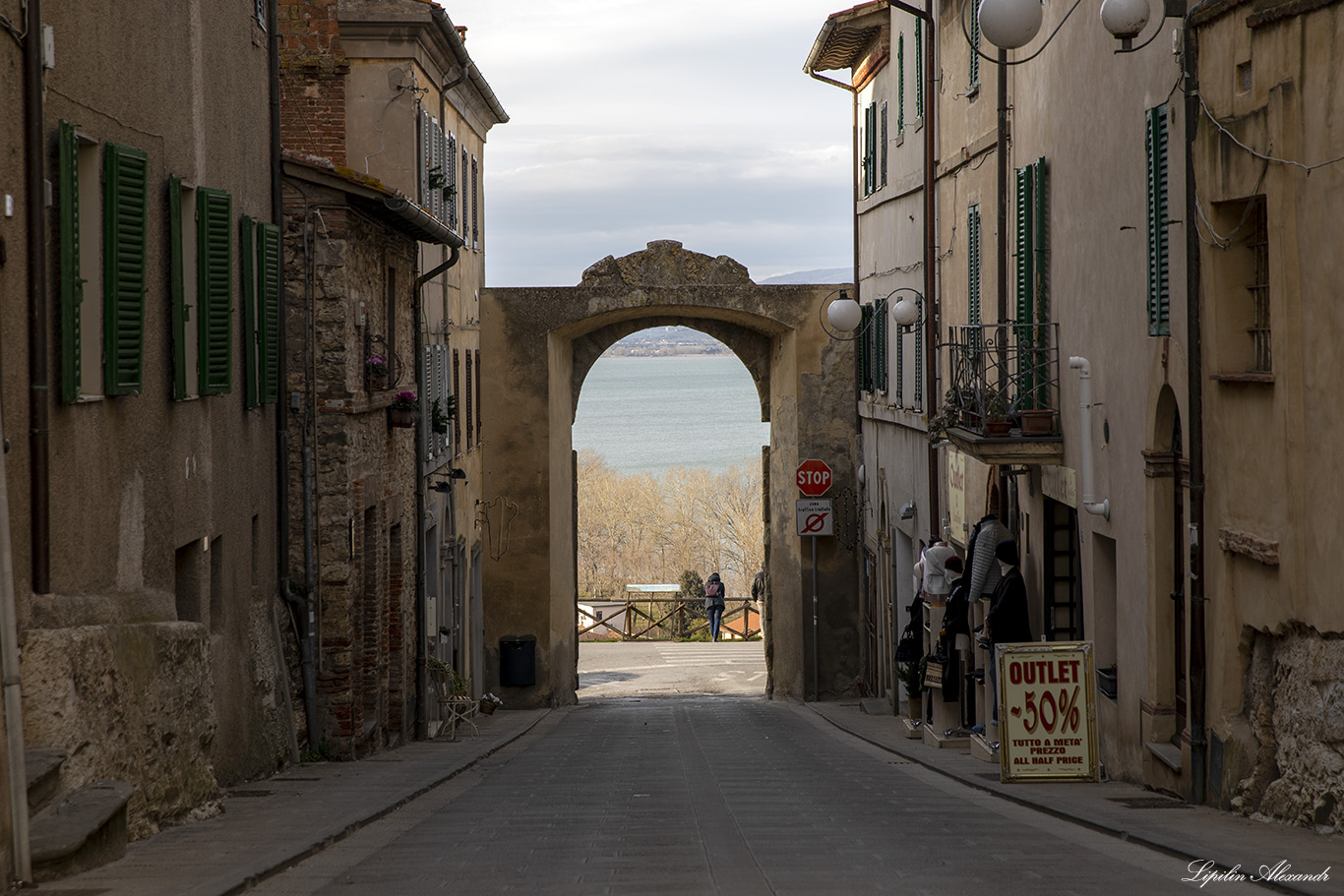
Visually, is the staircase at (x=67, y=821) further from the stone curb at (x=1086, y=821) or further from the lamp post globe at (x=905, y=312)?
the lamp post globe at (x=905, y=312)

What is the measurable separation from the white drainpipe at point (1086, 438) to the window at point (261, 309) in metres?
6.63

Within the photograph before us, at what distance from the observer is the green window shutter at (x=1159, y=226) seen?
9969mm

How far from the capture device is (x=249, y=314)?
12.1 m

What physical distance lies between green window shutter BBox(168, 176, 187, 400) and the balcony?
649 centimetres

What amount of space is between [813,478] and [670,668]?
795cm

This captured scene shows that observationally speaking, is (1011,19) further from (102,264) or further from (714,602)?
(714,602)

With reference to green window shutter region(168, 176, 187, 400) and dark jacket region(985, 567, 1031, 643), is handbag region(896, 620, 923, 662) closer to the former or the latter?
dark jacket region(985, 567, 1031, 643)

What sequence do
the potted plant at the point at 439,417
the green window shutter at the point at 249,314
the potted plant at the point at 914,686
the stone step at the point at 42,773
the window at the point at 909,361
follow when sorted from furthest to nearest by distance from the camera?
the window at the point at 909,361
the potted plant at the point at 439,417
the potted plant at the point at 914,686
the green window shutter at the point at 249,314
the stone step at the point at 42,773

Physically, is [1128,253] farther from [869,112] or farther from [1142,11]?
[869,112]

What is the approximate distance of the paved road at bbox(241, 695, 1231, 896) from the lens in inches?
261

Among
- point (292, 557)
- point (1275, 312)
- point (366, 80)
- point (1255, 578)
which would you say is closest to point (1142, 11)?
point (1275, 312)

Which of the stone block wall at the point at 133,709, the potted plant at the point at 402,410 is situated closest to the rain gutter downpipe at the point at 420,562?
the potted plant at the point at 402,410

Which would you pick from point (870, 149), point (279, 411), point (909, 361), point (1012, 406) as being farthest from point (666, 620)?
point (279, 411)

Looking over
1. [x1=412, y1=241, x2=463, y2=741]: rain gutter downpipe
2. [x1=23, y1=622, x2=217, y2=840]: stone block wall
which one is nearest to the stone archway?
[x1=412, y1=241, x2=463, y2=741]: rain gutter downpipe
